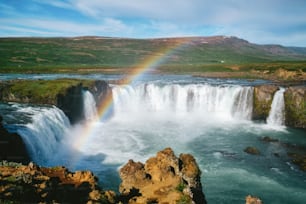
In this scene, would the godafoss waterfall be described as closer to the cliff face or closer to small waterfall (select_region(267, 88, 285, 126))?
small waterfall (select_region(267, 88, 285, 126))

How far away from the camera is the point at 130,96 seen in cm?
5528

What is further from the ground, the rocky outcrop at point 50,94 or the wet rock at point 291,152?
the rocky outcrop at point 50,94

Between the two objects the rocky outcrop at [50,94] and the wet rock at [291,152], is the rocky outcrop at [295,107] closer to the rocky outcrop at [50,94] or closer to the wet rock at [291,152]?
the wet rock at [291,152]

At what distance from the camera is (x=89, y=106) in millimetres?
45938

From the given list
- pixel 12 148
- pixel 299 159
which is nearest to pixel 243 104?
pixel 299 159

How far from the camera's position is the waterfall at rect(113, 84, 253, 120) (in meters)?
51.6

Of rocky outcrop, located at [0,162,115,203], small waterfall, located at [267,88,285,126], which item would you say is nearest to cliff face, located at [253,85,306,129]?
small waterfall, located at [267,88,285,126]

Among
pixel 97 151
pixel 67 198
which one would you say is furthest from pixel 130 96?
pixel 67 198

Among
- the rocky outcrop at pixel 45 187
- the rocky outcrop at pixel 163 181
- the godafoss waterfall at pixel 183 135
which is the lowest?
the godafoss waterfall at pixel 183 135

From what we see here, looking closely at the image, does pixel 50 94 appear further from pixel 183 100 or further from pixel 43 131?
pixel 183 100

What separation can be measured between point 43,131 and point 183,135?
17553mm

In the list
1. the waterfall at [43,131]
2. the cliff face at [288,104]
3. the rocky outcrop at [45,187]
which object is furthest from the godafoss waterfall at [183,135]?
the rocky outcrop at [45,187]

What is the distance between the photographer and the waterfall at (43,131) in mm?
26311

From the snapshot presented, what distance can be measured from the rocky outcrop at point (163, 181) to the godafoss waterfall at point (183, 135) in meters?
7.46
